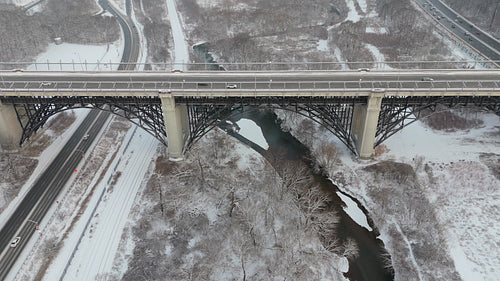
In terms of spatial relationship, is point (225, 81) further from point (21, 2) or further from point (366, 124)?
point (21, 2)

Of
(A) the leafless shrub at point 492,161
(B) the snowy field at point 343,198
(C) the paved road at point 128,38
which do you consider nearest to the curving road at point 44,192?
(B) the snowy field at point 343,198

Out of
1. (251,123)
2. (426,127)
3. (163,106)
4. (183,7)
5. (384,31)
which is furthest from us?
(183,7)

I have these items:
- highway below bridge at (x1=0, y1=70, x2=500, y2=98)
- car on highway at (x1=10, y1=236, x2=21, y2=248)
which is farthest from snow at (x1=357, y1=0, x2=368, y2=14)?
car on highway at (x1=10, y1=236, x2=21, y2=248)

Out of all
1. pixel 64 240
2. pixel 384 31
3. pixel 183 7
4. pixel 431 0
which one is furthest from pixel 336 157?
pixel 183 7

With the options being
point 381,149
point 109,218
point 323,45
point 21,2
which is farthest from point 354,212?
point 21,2

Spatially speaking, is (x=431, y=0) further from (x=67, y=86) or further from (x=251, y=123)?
(x=67, y=86)
